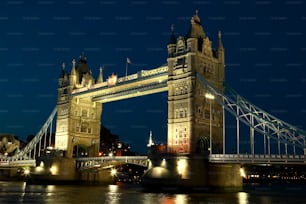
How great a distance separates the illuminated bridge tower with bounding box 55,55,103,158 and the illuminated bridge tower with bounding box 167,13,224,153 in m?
19.5

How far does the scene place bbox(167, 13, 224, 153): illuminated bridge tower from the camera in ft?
146

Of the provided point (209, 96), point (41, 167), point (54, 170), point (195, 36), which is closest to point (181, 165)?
point (209, 96)

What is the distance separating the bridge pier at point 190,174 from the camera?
4156 centimetres

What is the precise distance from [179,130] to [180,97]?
→ 3591 mm

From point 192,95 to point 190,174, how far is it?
27.4ft

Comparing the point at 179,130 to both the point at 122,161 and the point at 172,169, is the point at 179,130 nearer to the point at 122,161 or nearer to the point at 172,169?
the point at 172,169

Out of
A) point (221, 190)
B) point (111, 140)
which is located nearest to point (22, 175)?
point (111, 140)

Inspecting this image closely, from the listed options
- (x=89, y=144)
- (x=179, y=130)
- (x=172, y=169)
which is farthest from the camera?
(x=89, y=144)

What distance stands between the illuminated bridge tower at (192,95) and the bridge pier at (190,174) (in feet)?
6.29

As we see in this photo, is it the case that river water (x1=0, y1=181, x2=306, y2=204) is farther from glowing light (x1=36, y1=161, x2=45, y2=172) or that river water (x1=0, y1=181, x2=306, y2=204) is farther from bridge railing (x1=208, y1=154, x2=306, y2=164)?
glowing light (x1=36, y1=161, x2=45, y2=172)

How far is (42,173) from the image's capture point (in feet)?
200

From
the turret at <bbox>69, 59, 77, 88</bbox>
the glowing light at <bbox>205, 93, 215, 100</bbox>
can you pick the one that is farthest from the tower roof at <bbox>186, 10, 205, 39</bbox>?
the turret at <bbox>69, 59, 77, 88</bbox>

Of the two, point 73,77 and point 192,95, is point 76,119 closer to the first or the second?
point 73,77

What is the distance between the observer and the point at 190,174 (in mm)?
41375
